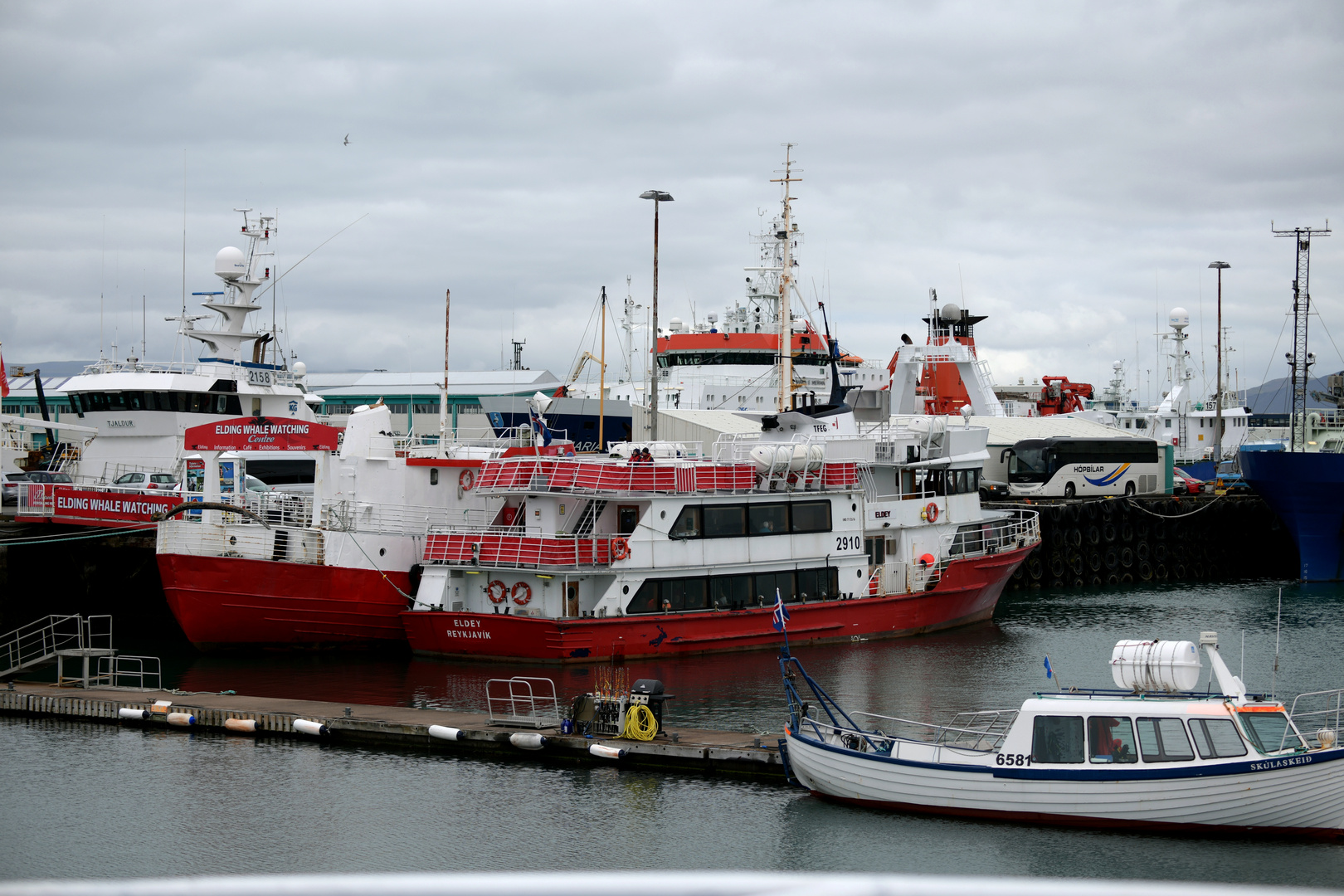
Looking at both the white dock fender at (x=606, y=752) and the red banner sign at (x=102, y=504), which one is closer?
the white dock fender at (x=606, y=752)

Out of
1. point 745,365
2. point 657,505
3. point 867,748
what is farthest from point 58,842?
point 745,365

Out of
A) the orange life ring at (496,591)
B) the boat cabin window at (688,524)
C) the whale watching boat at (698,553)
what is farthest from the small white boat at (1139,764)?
the orange life ring at (496,591)

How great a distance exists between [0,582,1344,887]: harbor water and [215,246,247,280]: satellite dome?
18.2 metres

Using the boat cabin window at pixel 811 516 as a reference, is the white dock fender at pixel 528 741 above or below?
below

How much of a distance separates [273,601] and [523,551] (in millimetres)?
5708

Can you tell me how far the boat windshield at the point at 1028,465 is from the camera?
168ft

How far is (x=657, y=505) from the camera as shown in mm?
26797

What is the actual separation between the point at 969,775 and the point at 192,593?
17902 millimetres

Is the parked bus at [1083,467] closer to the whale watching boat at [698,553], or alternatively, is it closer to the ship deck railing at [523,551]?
the whale watching boat at [698,553]

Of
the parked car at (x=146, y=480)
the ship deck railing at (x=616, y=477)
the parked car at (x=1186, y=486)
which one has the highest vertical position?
the ship deck railing at (x=616, y=477)

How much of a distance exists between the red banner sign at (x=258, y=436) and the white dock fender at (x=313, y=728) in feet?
45.9

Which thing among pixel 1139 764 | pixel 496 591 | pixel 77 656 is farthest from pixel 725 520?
pixel 77 656

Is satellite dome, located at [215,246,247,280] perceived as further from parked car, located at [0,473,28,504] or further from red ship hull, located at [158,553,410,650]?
red ship hull, located at [158,553,410,650]

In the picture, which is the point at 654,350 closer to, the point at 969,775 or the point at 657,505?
the point at 657,505
